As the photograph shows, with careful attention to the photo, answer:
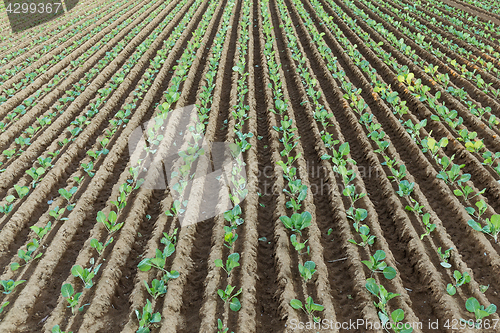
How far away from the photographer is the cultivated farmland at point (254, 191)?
2.59 meters

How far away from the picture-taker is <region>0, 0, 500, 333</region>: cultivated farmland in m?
2.59

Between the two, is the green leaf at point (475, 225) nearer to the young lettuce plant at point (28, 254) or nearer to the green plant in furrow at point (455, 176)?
the green plant in furrow at point (455, 176)

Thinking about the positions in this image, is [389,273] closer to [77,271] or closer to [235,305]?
[235,305]

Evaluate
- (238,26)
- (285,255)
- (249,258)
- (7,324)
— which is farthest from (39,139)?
(238,26)

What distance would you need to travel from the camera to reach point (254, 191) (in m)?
3.83

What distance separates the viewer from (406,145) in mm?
4594

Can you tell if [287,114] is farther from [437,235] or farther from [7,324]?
[7,324]

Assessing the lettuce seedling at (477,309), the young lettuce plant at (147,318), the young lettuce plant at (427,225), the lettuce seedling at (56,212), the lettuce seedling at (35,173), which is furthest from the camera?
the lettuce seedling at (35,173)

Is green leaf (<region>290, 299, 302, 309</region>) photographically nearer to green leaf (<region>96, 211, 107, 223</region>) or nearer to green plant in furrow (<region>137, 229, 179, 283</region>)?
green plant in furrow (<region>137, 229, 179, 283</region>)

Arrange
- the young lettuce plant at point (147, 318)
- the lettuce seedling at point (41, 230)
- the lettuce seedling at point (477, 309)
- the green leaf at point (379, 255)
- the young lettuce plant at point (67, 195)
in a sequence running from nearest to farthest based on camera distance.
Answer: the lettuce seedling at point (477, 309) → the young lettuce plant at point (147, 318) → the green leaf at point (379, 255) → the lettuce seedling at point (41, 230) → the young lettuce plant at point (67, 195)

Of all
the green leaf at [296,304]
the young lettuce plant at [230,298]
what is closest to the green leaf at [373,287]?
the green leaf at [296,304]

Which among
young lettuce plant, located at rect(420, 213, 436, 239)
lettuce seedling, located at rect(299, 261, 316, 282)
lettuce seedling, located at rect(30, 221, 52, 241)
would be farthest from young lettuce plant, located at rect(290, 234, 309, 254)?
lettuce seedling, located at rect(30, 221, 52, 241)

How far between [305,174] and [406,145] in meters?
1.88

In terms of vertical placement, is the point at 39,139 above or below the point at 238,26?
below
